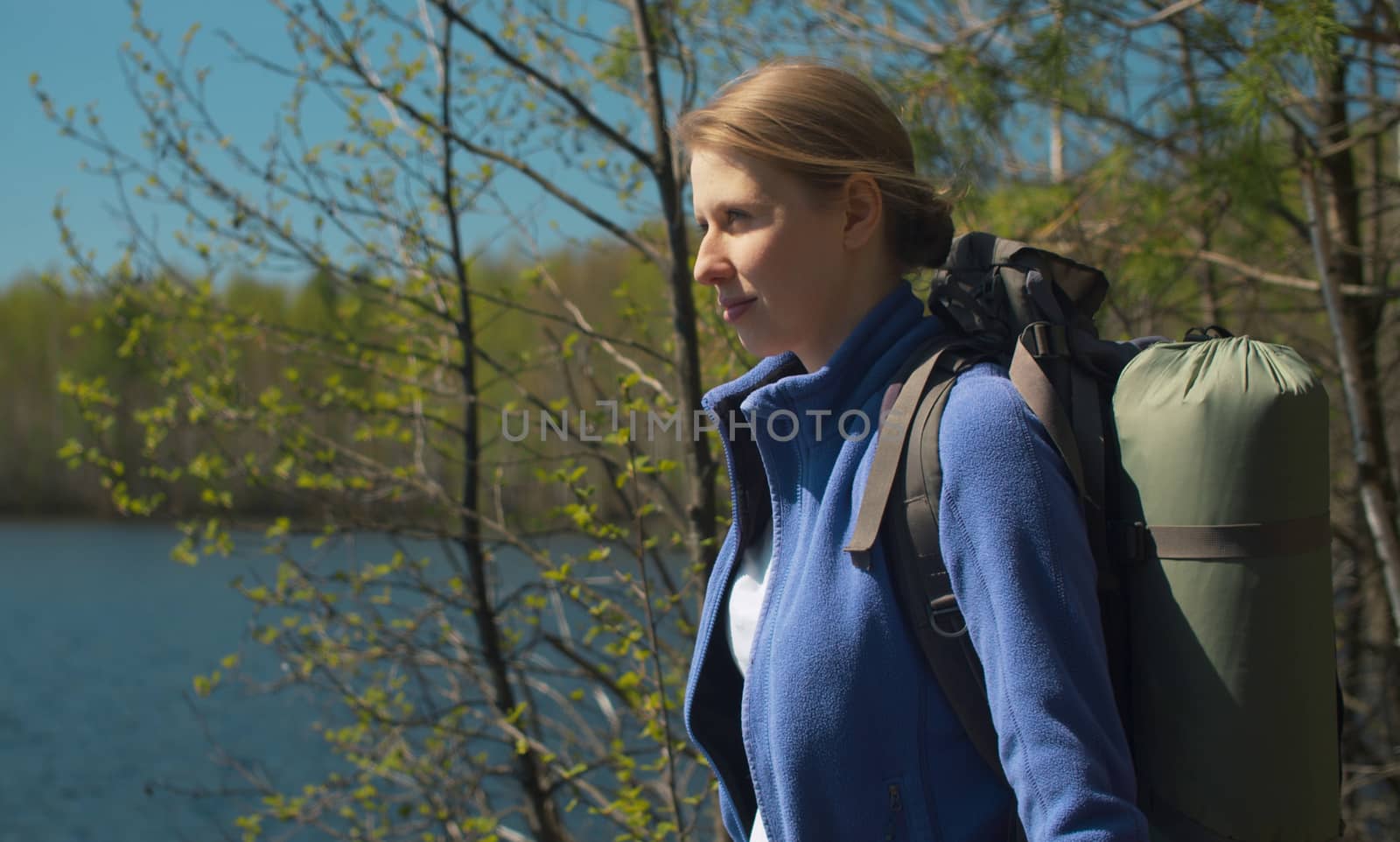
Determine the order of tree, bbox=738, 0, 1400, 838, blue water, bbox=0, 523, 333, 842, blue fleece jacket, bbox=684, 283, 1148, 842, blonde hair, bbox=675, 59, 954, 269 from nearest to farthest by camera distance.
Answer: blue fleece jacket, bbox=684, 283, 1148, 842 → blonde hair, bbox=675, 59, 954, 269 → tree, bbox=738, 0, 1400, 838 → blue water, bbox=0, 523, 333, 842

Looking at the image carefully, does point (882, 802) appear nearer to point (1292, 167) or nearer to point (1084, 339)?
point (1084, 339)

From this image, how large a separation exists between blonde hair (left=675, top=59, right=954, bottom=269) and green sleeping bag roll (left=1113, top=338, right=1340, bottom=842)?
348mm

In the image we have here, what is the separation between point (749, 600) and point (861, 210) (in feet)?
1.44

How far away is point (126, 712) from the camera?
47.2 feet

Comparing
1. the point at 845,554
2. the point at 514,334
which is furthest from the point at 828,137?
the point at 514,334

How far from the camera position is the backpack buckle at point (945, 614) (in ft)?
3.37

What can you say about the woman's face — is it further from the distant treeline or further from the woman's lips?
the distant treeline

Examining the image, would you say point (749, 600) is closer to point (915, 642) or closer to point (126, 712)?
point (915, 642)

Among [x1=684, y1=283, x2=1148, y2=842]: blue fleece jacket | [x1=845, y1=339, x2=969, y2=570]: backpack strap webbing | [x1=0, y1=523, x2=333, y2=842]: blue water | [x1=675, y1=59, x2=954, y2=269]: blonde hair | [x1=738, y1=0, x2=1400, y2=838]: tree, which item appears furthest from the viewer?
[x1=0, y1=523, x2=333, y2=842]: blue water

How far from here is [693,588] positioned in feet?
8.96

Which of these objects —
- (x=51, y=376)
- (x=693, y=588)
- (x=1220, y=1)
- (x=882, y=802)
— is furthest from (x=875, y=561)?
(x=51, y=376)

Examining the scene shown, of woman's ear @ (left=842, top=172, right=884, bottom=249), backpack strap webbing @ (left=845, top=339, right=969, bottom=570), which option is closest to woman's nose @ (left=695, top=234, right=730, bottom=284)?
woman's ear @ (left=842, top=172, right=884, bottom=249)

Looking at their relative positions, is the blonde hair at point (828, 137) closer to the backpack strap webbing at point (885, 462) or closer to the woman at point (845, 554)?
the woman at point (845, 554)

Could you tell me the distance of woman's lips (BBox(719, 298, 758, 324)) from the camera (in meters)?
1.22
